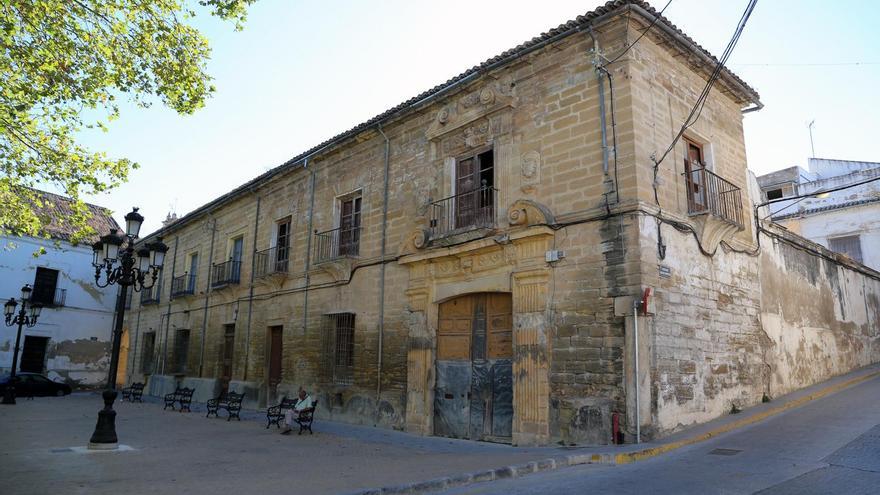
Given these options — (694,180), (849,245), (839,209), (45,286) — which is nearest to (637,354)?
(694,180)

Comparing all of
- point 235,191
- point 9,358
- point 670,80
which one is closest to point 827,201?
point 670,80

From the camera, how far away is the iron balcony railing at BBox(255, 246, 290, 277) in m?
15.2

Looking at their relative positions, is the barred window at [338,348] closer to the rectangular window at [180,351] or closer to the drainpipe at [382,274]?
the drainpipe at [382,274]

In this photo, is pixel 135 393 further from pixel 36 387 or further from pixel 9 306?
pixel 36 387

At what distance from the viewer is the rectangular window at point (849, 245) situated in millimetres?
20045

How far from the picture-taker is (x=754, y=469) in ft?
20.0

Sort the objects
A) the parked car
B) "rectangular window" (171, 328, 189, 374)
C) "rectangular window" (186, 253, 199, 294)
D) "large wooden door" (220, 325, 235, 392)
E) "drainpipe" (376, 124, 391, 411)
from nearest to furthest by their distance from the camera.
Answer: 1. "drainpipe" (376, 124, 391, 411)
2. "large wooden door" (220, 325, 235, 392)
3. "rectangular window" (171, 328, 189, 374)
4. "rectangular window" (186, 253, 199, 294)
5. the parked car

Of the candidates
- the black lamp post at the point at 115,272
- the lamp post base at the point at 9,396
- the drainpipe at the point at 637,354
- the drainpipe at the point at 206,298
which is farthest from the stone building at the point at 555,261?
the lamp post base at the point at 9,396

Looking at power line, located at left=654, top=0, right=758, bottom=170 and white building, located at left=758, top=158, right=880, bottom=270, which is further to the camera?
white building, located at left=758, top=158, right=880, bottom=270

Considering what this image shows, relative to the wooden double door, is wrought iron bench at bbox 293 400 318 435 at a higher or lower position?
lower

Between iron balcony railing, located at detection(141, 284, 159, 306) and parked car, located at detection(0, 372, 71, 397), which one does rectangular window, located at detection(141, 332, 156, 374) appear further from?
parked car, located at detection(0, 372, 71, 397)

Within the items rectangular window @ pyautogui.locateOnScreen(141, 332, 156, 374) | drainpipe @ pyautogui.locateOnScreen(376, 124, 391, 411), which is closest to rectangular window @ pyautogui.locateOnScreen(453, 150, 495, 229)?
drainpipe @ pyautogui.locateOnScreen(376, 124, 391, 411)

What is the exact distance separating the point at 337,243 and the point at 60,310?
772 inches

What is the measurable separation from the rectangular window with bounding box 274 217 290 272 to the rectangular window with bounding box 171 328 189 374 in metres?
6.42
